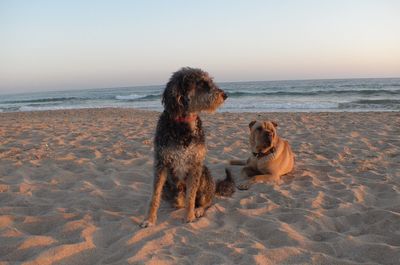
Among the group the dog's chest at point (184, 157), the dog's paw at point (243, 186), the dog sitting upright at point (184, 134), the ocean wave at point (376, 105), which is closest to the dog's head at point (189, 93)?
the dog sitting upright at point (184, 134)

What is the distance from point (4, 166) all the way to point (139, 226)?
152 inches

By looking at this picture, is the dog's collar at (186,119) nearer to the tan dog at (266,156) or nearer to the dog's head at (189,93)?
the dog's head at (189,93)

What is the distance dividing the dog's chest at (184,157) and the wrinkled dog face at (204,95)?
1.49 ft

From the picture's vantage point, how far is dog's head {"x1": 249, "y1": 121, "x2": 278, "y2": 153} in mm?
6336

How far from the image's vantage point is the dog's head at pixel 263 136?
6.34 meters

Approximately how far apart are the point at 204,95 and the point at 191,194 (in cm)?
120

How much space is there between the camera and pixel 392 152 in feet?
25.1

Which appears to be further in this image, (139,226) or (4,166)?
(4,166)

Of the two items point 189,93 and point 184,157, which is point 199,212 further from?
point 189,93

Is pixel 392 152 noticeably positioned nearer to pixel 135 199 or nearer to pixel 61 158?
pixel 135 199

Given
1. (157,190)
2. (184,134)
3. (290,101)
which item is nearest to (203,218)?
(157,190)

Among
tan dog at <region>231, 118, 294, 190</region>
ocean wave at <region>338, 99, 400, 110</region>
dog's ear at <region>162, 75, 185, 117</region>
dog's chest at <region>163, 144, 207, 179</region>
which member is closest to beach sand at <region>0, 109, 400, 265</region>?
tan dog at <region>231, 118, 294, 190</region>

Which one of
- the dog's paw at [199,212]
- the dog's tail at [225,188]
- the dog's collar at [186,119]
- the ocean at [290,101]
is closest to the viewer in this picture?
the dog's collar at [186,119]

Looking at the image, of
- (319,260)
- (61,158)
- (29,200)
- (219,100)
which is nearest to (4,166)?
(61,158)
